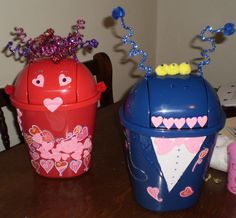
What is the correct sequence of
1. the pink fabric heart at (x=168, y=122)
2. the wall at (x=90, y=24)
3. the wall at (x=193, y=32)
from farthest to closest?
the wall at (x=193, y=32)
the wall at (x=90, y=24)
the pink fabric heart at (x=168, y=122)

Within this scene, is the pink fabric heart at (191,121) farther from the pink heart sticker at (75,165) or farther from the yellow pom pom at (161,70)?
the pink heart sticker at (75,165)

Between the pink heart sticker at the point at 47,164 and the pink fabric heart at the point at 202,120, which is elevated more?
the pink fabric heart at the point at 202,120

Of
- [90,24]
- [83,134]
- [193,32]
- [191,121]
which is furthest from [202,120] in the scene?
[193,32]

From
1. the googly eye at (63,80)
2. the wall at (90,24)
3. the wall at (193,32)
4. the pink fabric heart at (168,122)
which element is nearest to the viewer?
the pink fabric heart at (168,122)

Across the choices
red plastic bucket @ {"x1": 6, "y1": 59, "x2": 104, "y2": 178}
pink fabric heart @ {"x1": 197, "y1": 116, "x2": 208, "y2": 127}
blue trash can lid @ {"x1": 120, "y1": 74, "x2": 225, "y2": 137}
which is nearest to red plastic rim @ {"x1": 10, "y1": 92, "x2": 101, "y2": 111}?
red plastic bucket @ {"x1": 6, "y1": 59, "x2": 104, "y2": 178}

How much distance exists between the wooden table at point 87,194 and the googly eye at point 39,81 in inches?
7.4

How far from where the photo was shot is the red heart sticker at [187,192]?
54 cm

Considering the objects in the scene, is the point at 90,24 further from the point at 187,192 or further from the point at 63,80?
the point at 187,192

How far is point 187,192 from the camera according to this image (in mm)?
541

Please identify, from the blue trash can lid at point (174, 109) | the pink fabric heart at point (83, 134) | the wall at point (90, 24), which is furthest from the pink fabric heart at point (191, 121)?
the wall at point (90, 24)

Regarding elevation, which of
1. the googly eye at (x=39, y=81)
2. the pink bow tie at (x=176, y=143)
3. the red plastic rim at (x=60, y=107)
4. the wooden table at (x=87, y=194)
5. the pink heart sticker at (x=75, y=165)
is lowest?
the wooden table at (x=87, y=194)

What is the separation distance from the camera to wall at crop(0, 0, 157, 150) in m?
0.94

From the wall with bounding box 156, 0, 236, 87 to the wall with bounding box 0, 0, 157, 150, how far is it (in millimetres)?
57

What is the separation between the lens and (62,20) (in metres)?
1.12
